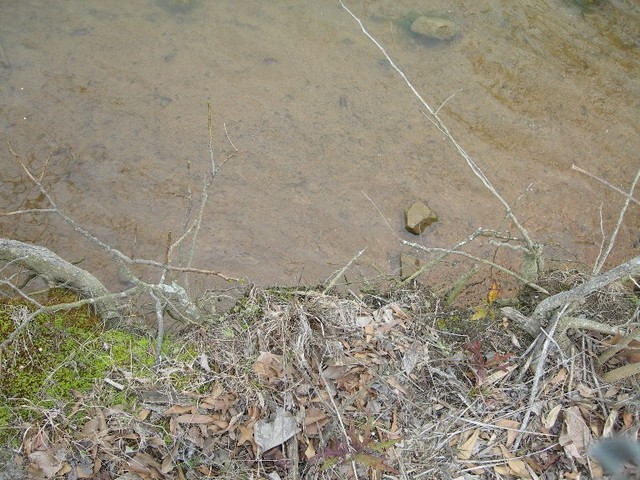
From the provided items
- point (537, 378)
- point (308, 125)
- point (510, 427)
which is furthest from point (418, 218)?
point (510, 427)

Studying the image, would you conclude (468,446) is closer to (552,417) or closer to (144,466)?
(552,417)

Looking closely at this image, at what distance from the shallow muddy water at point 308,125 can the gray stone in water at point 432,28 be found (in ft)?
0.25

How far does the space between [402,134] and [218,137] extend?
161cm

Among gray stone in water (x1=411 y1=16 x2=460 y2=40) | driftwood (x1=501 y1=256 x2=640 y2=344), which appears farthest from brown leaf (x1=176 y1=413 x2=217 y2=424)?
gray stone in water (x1=411 y1=16 x2=460 y2=40)

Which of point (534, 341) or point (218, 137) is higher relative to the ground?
point (534, 341)

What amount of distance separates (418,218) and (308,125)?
1.30 meters

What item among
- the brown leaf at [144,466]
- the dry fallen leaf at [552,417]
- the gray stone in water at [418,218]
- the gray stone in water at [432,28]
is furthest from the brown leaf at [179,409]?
the gray stone in water at [432,28]

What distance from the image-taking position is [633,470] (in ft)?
9.05

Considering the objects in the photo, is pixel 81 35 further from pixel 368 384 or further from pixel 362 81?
pixel 368 384

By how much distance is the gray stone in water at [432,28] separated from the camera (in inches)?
225

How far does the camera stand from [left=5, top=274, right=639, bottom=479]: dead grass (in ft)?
9.73

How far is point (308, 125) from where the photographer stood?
5.18 metres

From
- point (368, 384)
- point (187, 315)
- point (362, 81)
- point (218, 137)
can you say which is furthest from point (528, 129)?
point (187, 315)

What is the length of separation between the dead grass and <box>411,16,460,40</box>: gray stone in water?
322 centimetres
